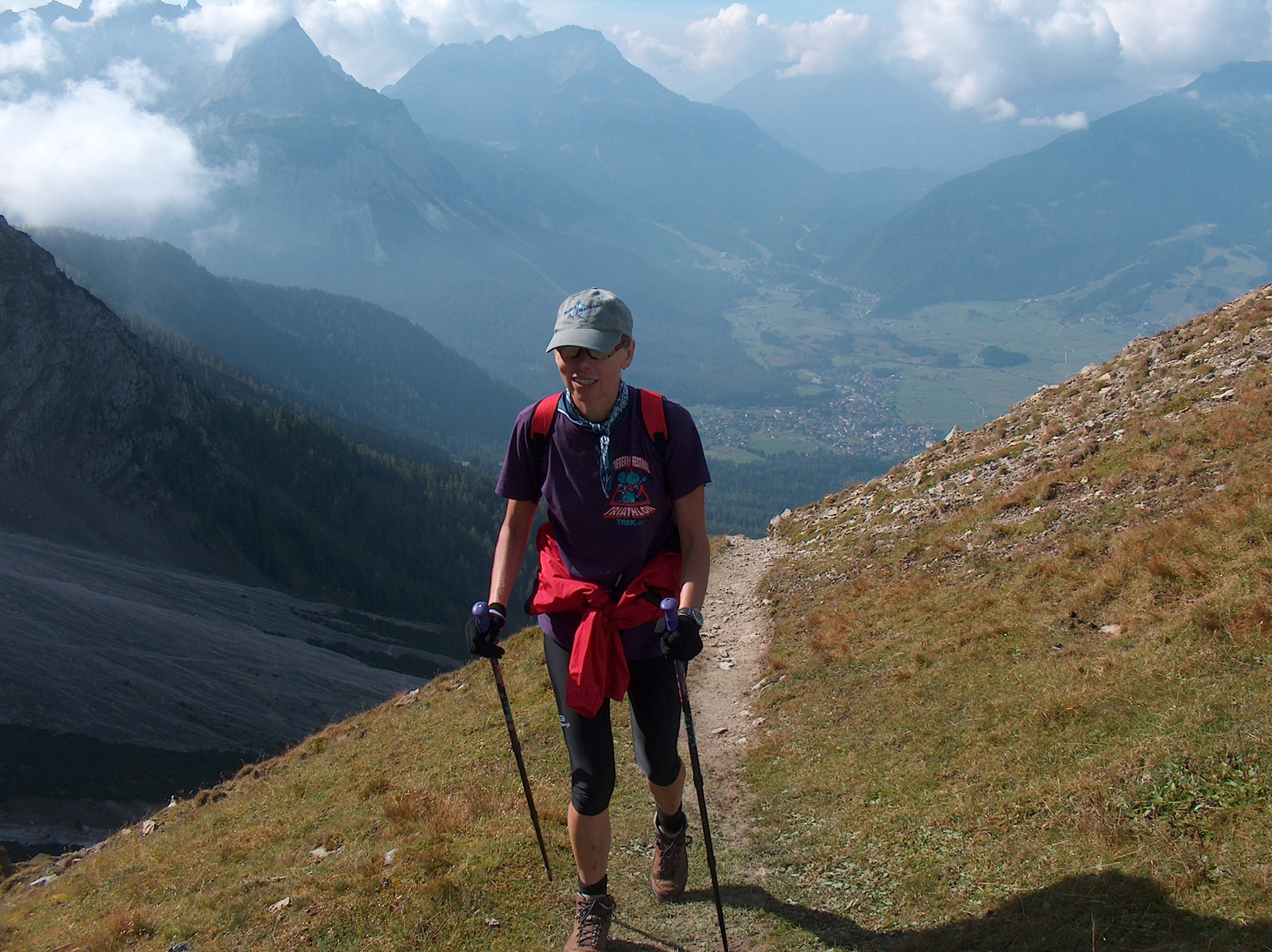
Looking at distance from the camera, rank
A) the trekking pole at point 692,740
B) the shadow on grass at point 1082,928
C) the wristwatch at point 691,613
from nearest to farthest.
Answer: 1. the shadow on grass at point 1082,928
2. the trekking pole at point 692,740
3. the wristwatch at point 691,613

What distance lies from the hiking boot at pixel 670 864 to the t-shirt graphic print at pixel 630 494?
9.30ft

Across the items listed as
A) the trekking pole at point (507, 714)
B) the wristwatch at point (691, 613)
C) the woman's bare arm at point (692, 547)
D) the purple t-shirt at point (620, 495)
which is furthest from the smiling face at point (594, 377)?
the trekking pole at point (507, 714)

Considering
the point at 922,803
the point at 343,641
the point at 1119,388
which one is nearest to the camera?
the point at 922,803

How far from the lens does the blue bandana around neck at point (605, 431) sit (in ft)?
17.8

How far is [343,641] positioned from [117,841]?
228 ft

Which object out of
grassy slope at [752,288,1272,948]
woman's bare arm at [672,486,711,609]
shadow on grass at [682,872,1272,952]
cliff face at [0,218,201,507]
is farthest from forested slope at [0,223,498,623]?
shadow on grass at [682,872,1272,952]

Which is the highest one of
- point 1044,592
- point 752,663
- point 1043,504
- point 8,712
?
point 1043,504

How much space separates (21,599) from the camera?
57.6m

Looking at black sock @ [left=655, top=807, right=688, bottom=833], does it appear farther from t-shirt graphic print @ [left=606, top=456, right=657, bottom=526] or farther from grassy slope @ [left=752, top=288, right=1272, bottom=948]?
t-shirt graphic print @ [left=606, top=456, right=657, bottom=526]

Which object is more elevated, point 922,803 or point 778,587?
point 778,587

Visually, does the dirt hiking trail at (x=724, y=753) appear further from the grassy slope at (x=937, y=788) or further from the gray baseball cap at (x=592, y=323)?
the gray baseball cap at (x=592, y=323)

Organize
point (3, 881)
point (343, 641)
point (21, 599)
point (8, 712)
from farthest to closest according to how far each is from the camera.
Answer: point (343, 641) → point (21, 599) → point (8, 712) → point (3, 881)

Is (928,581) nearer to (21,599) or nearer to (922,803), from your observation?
(922,803)

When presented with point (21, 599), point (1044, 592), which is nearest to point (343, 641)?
point (21, 599)
